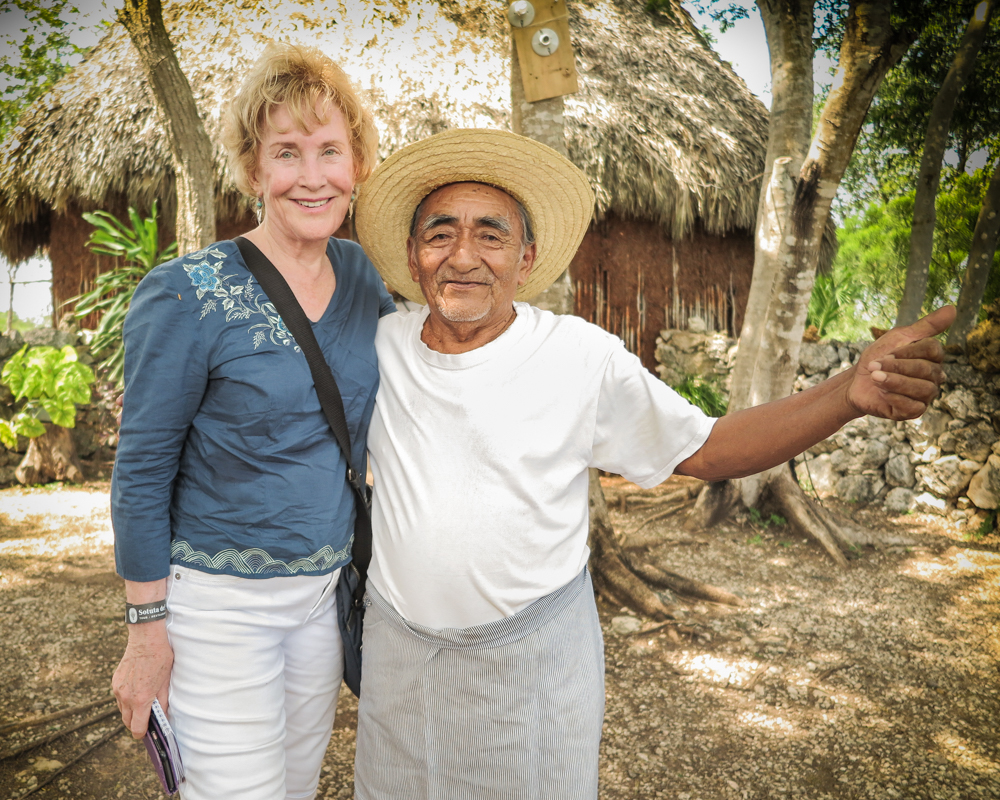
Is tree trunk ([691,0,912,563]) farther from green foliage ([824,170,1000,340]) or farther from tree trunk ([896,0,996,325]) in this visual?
green foliage ([824,170,1000,340])

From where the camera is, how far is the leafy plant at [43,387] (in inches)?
232

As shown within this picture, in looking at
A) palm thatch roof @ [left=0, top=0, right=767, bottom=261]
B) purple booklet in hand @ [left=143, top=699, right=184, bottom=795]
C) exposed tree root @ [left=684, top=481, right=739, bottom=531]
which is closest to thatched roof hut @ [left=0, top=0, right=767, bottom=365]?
palm thatch roof @ [left=0, top=0, right=767, bottom=261]

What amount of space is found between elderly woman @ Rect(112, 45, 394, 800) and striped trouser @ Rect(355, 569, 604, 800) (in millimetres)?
253

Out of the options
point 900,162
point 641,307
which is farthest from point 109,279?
point 900,162

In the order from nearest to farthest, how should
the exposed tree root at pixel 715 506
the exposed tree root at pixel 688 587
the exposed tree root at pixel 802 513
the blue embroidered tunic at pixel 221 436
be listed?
the blue embroidered tunic at pixel 221 436 < the exposed tree root at pixel 688 587 < the exposed tree root at pixel 802 513 < the exposed tree root at pixel 715 506

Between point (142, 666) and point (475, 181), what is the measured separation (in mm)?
1340

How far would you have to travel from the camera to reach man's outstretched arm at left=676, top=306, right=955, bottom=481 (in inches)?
45.1

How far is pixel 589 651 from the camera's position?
60.0 inches

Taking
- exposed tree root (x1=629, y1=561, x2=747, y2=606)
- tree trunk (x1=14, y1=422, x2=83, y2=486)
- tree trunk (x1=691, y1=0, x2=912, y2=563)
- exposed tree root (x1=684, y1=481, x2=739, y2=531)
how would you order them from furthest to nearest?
tree trunk (x1=14, y1=422, x2=83, y2=486), exposed tree root (x1=684, y1=481, x2=739, y2=531), tree trunk (x1=691, y1=0, x2=912, y2=563), exposed tree root (x1=629, y1=561, x2=747, y2=606)

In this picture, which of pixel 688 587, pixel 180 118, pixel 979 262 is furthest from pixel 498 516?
pixel 979 262

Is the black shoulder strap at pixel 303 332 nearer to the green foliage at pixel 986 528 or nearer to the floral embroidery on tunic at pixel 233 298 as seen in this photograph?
the floral embroidery on tunic at pixel 233 298

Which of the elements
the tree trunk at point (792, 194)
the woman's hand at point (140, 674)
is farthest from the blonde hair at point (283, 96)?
the tree trunk at point (792, 194)

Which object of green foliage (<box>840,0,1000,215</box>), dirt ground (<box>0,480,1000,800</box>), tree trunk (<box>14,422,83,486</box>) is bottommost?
dirt ground (<box>0,480,1000,800</box>)

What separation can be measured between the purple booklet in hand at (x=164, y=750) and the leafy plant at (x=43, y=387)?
5.56 metres
